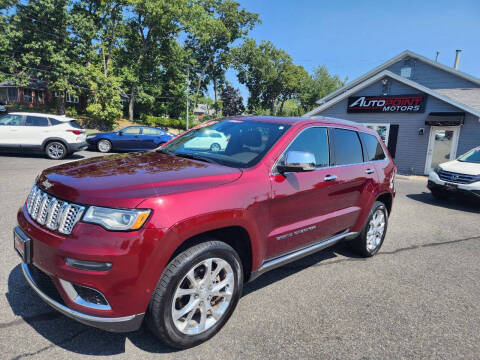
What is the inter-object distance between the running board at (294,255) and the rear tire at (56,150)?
11359 mm

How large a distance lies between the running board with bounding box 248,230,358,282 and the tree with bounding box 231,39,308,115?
2046 inches

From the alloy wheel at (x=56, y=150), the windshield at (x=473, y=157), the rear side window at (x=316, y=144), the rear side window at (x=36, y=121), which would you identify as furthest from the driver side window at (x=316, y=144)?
the rear side window at (x=36, y=121)

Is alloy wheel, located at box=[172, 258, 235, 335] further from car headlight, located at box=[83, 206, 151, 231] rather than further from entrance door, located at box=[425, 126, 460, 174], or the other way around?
entrance door, located at box=[425, 126, 460, 174]

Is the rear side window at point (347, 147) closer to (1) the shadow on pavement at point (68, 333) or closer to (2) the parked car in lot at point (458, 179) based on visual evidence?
(1) the shadow on pavement at point (68, 333)

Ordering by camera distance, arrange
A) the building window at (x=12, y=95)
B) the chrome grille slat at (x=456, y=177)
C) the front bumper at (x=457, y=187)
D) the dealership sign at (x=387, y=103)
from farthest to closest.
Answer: the building window at (x=12, y=95) < the dealership sign at (x=387, y=103) < the chrome grille slat at (x=456, y=177) < the front bumper at (x=457, y=187)

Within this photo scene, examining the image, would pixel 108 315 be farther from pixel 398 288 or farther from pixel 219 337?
pixel 398 288

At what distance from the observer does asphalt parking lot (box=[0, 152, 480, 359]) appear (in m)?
2.44

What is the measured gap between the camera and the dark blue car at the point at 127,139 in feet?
52.7

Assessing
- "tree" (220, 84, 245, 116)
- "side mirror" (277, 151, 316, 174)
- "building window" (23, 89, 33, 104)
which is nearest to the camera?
"side mirror" (277, 151, 316, 174)

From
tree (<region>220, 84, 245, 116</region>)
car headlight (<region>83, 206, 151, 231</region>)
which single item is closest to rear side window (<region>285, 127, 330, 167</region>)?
car headlight (<region>83, 206, 151, 231</region>)

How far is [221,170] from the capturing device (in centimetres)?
272

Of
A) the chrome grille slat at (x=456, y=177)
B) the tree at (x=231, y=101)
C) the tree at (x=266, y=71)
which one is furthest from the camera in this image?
the tree at (x=231, y=101)

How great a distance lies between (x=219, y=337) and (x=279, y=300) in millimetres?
844

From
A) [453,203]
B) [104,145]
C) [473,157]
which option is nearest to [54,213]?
[453,203]
